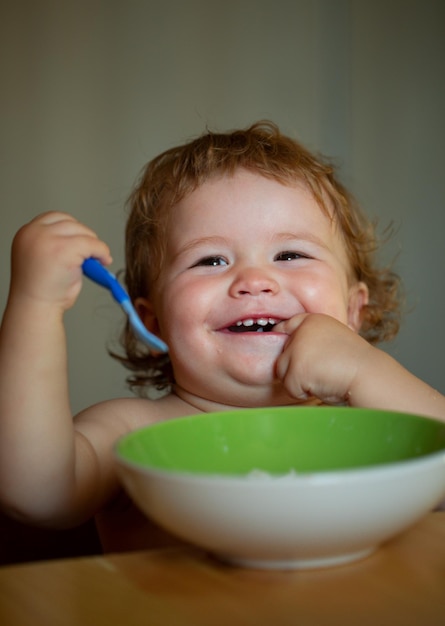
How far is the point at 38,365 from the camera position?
2.46 ft

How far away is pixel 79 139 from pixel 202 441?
1.83m

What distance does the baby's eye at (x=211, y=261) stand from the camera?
1.08 meters

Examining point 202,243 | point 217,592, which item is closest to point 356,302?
point 202,243

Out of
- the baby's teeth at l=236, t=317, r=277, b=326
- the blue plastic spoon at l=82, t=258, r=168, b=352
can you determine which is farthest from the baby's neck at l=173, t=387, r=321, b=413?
the blue plastic spoon at l=82, t=258, r=168, b=352

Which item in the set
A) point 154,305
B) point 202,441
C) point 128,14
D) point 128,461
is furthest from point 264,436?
point 128,14

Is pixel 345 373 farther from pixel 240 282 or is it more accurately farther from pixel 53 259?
pixel 53 259

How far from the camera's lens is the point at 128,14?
230 cm

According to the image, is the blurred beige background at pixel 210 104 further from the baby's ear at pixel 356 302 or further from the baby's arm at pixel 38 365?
the baby's arm at pixel 38 365

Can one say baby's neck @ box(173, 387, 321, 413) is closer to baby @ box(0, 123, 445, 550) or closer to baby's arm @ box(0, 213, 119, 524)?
baby @ box(0, 123, 445, 550)

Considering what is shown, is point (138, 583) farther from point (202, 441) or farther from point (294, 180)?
point (294, 180)

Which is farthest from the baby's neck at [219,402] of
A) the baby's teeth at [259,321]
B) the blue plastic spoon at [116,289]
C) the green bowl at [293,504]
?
the green bowl at [293,504]

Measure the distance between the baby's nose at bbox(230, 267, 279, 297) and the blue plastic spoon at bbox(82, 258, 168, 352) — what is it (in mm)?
275

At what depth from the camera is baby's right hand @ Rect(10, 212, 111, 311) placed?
75cm

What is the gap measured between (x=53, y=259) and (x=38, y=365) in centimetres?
11
